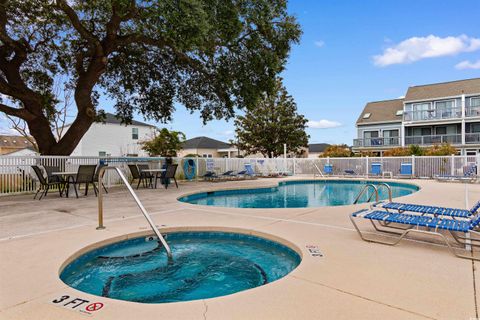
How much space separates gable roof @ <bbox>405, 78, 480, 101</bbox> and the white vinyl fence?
47.0 ft

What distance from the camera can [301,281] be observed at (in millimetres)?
2883

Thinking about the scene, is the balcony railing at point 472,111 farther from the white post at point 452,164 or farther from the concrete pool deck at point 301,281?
the concrete pool deck at point 301,281

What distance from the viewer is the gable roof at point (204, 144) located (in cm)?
3947

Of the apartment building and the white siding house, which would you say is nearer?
the apartment building

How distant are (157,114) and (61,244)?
1178 centimetres

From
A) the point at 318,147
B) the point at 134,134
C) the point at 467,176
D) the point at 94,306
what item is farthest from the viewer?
the point at 318,147

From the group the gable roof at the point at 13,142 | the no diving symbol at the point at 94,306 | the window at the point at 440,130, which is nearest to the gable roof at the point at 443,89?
the window at the point at 440,130

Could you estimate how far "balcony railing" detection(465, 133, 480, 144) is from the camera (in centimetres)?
2514

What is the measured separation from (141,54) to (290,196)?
927cm

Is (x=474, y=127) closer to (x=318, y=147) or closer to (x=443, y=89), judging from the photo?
(x=443, y=89)

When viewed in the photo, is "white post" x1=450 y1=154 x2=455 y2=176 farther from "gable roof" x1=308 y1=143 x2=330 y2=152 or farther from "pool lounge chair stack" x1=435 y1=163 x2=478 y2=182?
"gable roof" x1=308 y1=143 x2=330 y2=152

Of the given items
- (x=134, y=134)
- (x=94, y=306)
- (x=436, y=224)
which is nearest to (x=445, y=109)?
(x=436, y=224)

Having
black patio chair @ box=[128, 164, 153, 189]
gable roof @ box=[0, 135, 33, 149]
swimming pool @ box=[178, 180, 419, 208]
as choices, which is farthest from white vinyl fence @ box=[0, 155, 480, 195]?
gable roof @ box=[0, 135, 33, 149]

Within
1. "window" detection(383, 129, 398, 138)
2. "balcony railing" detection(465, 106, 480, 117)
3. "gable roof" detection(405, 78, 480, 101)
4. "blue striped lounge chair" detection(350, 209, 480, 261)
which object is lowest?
"blue striped lounge chair" detection(350, 209, 480, 261)
